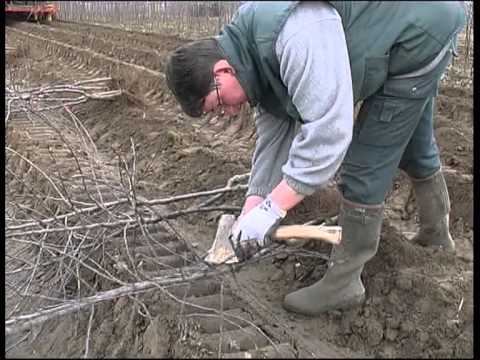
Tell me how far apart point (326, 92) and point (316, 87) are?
0.12 ft

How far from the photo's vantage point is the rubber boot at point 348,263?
8.74ft

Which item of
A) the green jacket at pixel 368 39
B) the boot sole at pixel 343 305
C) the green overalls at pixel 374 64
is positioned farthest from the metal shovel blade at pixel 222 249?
the green jacket at pixel 368 39

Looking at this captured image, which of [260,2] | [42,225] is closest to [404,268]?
[260,2]

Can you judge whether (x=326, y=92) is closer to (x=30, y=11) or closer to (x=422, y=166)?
(x=422, y=166)

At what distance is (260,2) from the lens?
2256 millimetres

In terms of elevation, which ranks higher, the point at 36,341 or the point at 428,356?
the point at 428,356

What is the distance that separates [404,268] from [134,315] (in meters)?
1.29

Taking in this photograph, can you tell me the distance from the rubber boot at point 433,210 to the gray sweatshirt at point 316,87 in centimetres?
115

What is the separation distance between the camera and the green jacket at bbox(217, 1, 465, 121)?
228 cm

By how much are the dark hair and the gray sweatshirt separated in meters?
0.26

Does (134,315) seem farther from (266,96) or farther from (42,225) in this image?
(266,96)

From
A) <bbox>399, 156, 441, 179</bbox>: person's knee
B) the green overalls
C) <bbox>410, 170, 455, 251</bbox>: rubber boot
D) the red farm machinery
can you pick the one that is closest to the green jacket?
the green overalls

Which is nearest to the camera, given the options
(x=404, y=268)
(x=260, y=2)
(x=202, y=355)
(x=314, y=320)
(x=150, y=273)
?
(x=260, y=2)

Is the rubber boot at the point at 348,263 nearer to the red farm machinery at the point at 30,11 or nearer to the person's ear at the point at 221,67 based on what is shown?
the person's ear at the point at 221,67
